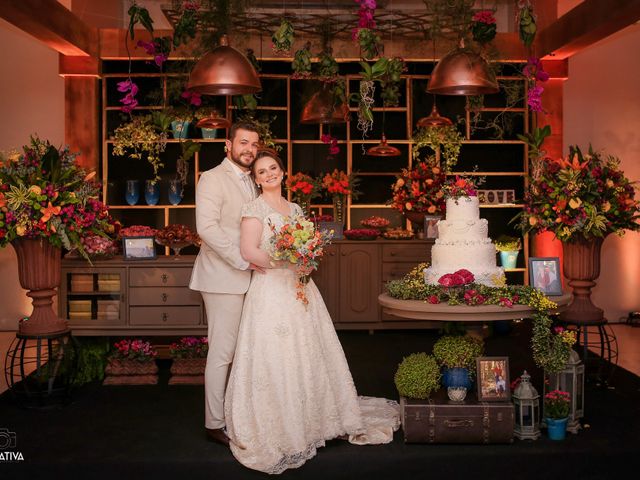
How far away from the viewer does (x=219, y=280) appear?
14.2ft

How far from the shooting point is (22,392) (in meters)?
5.62

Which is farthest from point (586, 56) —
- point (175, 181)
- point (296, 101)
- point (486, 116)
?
point (175, 181)

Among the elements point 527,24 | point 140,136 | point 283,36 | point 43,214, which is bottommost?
point 43,214

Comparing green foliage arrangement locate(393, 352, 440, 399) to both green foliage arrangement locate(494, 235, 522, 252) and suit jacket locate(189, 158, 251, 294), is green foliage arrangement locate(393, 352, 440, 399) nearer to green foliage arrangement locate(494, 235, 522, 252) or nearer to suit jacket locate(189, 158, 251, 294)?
suit jacket locate(189, 158, 251, 294)

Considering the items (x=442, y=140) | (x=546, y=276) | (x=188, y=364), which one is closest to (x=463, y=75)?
(x=546, y=276)

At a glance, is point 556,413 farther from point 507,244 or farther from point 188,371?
point 507,244

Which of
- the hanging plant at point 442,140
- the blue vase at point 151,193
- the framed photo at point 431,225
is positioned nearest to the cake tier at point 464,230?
the framed photo at point 431,225

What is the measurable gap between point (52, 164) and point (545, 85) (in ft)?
19.9

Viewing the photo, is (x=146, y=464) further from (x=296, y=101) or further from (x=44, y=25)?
(x=296, y=101)

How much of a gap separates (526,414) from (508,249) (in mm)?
4609

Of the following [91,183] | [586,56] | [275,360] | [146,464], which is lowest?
[146,464]

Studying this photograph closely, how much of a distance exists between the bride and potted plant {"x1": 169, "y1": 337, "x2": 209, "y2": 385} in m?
1.76

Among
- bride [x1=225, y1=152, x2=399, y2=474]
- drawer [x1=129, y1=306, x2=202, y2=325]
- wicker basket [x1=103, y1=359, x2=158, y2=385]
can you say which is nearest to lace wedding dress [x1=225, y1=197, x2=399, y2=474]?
bride [x1=225, y1=152, x2=399, y2=474]

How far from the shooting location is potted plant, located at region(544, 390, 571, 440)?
14.7ft
